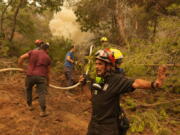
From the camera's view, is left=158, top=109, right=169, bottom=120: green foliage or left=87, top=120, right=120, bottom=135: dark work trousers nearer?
left=87, top=120, right=120, bottom=135: dark work trousers

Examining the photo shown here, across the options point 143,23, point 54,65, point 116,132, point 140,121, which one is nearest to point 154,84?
point 116,132

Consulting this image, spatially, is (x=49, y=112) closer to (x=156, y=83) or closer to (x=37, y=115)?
(x=37, y=115)

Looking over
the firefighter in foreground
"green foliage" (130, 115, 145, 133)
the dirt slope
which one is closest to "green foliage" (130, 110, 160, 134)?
"green foliage" (130, 115, 145, 133)

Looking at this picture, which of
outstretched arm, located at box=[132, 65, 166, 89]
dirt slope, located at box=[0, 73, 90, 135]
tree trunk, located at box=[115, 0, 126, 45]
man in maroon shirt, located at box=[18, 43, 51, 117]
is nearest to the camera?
outstretched arm, located at box=[132, 65, 166, 89]

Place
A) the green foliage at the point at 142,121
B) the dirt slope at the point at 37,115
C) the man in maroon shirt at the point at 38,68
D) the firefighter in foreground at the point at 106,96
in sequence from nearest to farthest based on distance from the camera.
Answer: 1. the firefighter in foreground at the point at 106,96
2. the dirt slope at the point at 37,115
3. the man in maroon shirt at the point at 38,68
4. the green foliage at the point at 142,121

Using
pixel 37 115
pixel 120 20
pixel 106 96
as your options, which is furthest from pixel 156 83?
pixel 120 20

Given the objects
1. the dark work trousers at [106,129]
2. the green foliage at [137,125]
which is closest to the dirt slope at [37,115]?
the green foliage at [137,125]

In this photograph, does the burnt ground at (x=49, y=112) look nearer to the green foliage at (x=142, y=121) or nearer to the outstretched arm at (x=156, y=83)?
the green foliage at (x=142, y=121)

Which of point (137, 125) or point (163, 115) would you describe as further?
point (163, 115)

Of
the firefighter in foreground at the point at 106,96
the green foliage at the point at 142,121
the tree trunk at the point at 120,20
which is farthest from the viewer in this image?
the tree trunk at the point at 120,20

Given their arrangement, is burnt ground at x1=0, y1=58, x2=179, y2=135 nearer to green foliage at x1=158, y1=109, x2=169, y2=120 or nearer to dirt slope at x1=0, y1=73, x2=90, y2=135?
dirt slope at x1=0, y1=73, x2=90, y2=135

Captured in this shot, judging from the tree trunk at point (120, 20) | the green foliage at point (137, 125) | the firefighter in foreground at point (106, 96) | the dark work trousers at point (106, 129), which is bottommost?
the green foliage at point (137, 125)

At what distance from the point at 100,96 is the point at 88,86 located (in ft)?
2.08

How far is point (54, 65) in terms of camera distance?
41.5 ft
